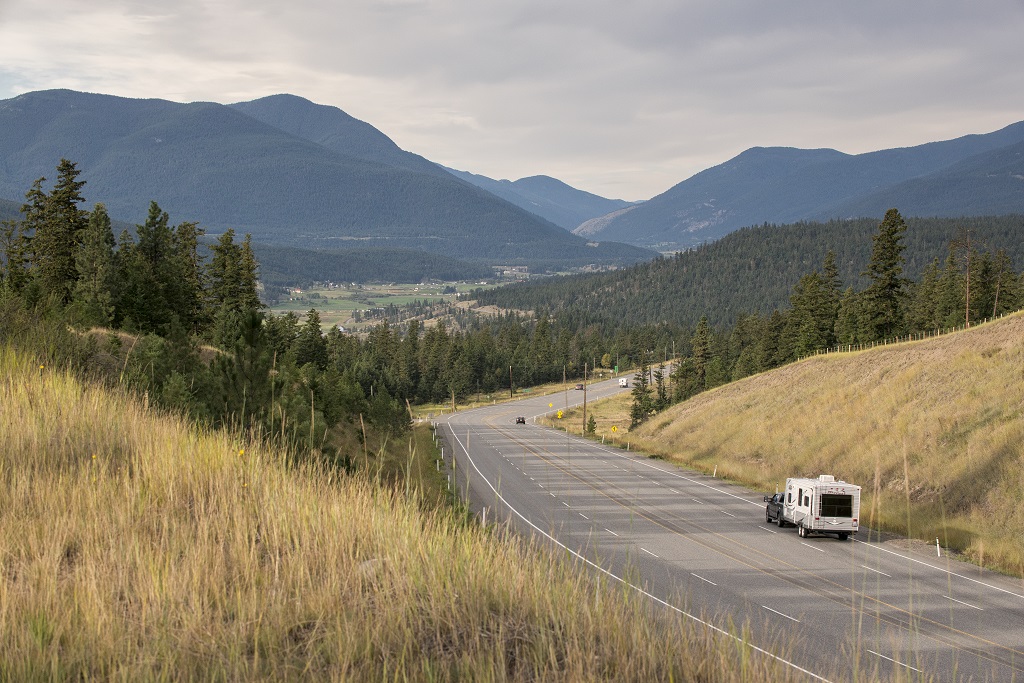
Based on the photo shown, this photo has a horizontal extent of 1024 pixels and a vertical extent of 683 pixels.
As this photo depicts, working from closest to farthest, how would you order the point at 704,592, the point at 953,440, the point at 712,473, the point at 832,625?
the point at 832,625 < the point at 704,592 < the point at 953,440 < the point at 712,473

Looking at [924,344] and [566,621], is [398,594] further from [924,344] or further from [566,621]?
[924,344]

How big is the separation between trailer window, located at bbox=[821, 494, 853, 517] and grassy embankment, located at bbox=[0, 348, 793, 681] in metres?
23.7

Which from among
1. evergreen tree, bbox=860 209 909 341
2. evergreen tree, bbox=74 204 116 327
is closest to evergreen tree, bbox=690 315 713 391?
evergreen tree, bbox=860 209 909 341

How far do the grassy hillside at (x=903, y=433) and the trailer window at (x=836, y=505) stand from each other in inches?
60.7

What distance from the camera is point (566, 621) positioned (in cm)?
454

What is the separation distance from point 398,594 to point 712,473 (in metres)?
45.5

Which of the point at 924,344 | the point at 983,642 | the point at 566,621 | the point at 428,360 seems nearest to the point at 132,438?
the point at 566,621

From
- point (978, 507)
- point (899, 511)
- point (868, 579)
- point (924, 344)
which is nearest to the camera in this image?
point (868, 579)

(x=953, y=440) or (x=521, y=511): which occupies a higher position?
(x=953, y=440)

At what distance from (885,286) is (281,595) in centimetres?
8887

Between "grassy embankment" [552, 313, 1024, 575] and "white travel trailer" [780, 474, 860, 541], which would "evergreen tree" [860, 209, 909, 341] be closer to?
"grassy embankment" [552, 313, 1024, 575]

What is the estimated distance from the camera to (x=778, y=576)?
854 inches

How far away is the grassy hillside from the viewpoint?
27.5 m

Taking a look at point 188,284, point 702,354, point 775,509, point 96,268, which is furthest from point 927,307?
point 96,268
